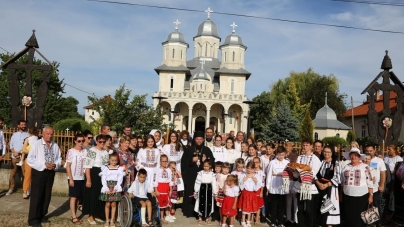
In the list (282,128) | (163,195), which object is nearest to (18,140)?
(163,195)

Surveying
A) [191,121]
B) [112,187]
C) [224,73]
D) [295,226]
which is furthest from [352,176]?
[224,73]

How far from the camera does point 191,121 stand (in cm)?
4828

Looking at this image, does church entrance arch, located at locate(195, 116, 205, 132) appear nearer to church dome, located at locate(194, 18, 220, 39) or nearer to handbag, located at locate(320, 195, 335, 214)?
church dome, located at locate(194, 18, 220, 39)

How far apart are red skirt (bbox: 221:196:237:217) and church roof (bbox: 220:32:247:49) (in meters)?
48.4

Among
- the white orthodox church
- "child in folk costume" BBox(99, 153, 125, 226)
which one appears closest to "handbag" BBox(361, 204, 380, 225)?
"child in folk costume" BBox(99, 153, 125, 226)

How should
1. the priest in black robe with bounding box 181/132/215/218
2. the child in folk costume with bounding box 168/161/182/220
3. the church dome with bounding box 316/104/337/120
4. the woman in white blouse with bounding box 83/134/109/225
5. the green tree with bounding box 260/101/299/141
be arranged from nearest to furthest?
the woman in white blouse with bounding box 83/134/109/225, the child in folk costume with bounding box 168/161/182/220, the priest in black robe with bounding box 181/132/215/218, the green tree with bounding box 260/101/299/141, the church dome with bounding box 316/104/337/120

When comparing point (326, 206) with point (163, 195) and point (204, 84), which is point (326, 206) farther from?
point (204, 84)

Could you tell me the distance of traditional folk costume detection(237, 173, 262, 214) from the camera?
6867 millimetres

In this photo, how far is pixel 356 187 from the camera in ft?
20.2

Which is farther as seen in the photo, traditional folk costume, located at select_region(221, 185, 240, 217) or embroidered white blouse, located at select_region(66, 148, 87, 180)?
traditional folk costume, located at select_region(221, 185, 240, 217)

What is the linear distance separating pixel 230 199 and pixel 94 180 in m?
2.63

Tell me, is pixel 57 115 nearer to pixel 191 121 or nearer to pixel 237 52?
pixel 191 121

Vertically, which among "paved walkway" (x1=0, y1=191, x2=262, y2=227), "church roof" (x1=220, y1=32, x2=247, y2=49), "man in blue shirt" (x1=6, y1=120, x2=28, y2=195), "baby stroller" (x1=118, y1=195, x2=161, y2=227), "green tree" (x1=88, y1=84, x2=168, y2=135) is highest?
"church roof" (x1=220, y1=32, x2=247, y2=49)

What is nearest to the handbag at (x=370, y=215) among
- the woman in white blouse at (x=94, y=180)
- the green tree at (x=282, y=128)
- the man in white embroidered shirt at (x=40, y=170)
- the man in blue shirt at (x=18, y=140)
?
the woman in white blouse at (x=94, y=180)
